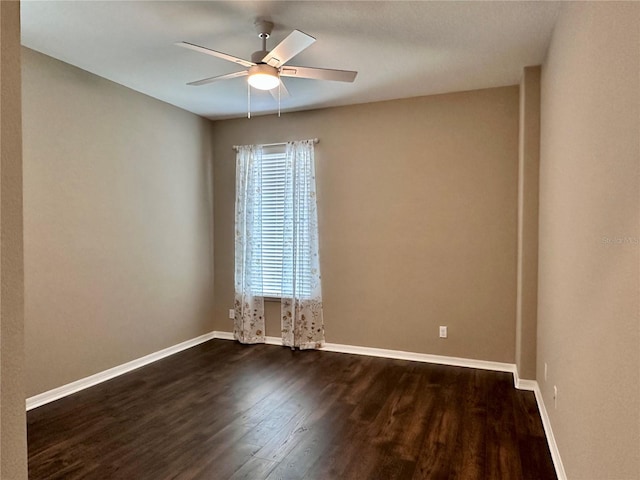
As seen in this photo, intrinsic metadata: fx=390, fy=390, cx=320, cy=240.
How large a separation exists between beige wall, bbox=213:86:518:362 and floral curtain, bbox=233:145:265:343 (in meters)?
0.41

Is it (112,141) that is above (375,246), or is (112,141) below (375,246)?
above

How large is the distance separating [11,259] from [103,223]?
311 cm

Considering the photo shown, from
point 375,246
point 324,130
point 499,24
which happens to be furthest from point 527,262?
point 324,130

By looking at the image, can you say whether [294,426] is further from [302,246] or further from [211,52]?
[211,52]

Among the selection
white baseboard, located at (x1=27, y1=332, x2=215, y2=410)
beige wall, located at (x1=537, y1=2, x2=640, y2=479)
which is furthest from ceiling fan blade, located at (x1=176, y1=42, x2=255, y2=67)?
white baseboard, located at (x1=27, y1=332, x2=215, y2=410)

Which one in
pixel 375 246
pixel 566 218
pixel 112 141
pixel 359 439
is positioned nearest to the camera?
pixel 566 218

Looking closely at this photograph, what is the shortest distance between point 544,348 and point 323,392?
182 cm

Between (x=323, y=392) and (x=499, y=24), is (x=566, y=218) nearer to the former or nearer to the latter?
(x=499, y=24)

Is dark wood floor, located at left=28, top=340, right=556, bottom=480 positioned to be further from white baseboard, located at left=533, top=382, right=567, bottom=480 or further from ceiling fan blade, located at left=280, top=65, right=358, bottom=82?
ceiling fan blade, located at left=280, top=65, right=358, bottom=82

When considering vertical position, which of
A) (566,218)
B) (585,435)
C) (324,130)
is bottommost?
(585,435)

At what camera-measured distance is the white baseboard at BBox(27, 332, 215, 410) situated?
3180mm

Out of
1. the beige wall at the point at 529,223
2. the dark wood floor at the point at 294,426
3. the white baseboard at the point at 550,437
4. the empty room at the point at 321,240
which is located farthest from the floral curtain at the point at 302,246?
the white baseboard at the point at 550,437

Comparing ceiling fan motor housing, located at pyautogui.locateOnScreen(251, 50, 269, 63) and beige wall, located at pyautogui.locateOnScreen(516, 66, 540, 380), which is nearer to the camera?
ceiling fan motor housing, located at pyautogui.locateOnScreen(251, 50, 269, 63)

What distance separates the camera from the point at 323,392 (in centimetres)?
347
